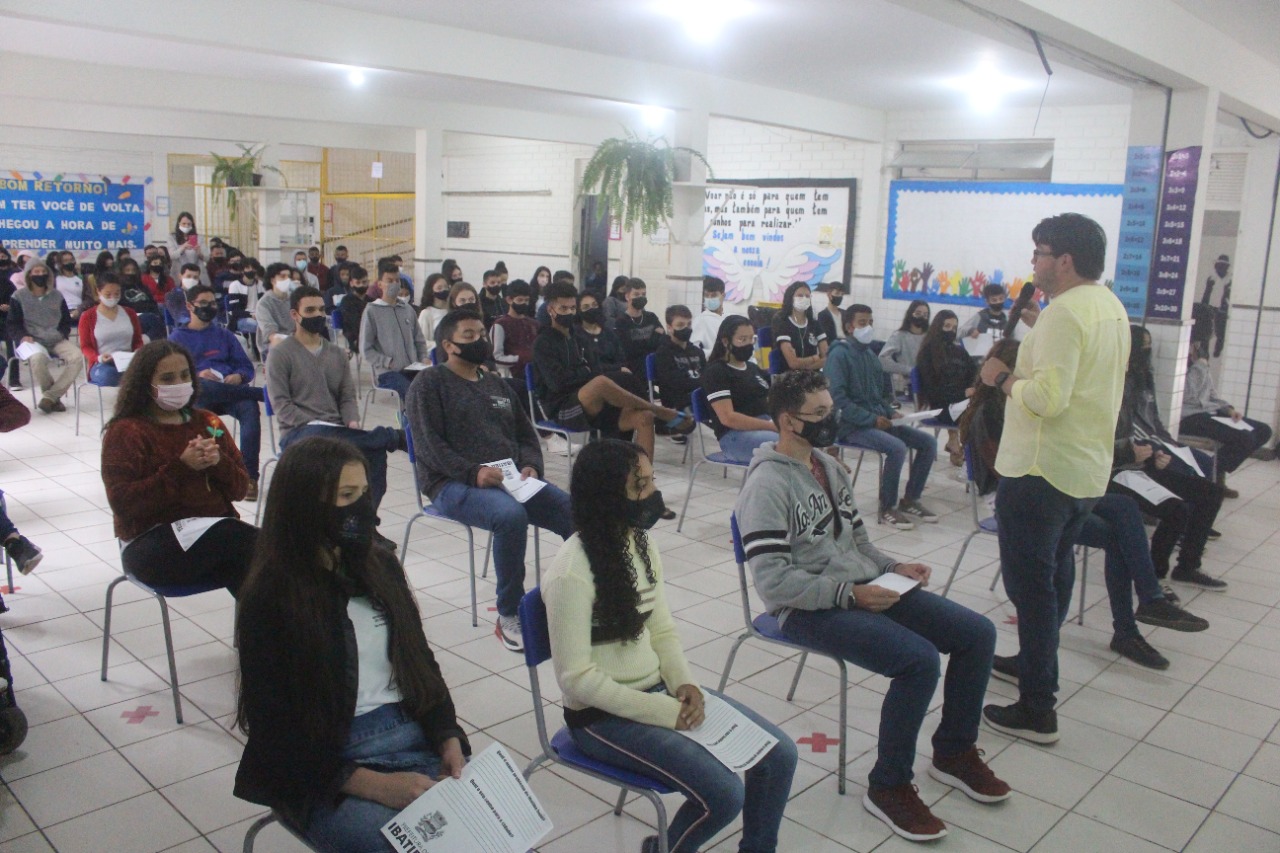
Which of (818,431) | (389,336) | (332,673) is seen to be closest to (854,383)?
(818,431)

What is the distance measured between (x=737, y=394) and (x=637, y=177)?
4.01 meters

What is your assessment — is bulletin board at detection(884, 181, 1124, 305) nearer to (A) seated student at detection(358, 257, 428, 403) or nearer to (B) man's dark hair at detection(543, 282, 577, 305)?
(B) man's dark hair at detection(543, 282, 577, 305)

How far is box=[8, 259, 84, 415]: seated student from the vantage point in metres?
7.91

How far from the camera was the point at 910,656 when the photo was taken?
9.04 feet

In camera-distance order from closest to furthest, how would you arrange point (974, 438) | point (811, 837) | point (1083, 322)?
1. point (811, 837)
2. point (1083, 322)
3. point (974, 438)

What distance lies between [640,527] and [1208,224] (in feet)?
32.0

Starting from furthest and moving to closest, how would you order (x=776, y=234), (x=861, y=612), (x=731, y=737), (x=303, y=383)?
(x=776, y=234)
(x=303, y=383)
(x=861, y=612)
(x=731, y=737)

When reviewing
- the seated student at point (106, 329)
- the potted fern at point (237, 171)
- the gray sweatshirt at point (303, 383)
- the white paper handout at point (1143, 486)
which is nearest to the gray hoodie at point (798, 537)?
the white paper handout at point (1143, 486)

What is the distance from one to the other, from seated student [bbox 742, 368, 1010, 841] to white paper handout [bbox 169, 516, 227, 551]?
1.71m

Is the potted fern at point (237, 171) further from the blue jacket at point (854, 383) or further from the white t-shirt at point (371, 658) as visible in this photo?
the white t-shirt at point (371, 658)

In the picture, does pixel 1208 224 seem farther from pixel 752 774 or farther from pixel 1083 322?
pixel 752 774

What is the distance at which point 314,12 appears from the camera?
22.5ft

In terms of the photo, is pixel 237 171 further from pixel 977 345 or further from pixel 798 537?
pixel 798 537

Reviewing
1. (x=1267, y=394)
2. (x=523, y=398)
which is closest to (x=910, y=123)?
(x=1267, y=394)
